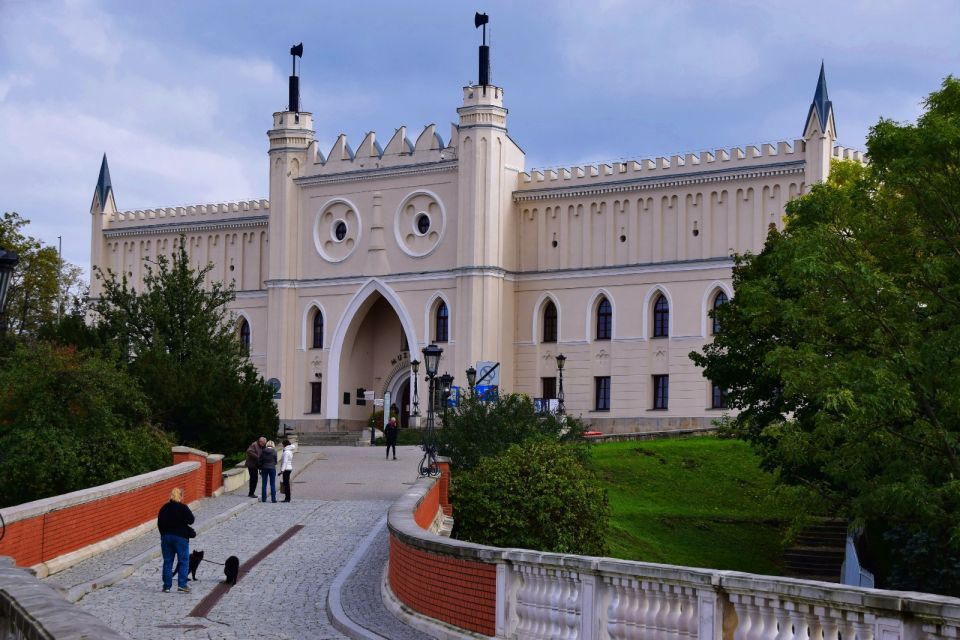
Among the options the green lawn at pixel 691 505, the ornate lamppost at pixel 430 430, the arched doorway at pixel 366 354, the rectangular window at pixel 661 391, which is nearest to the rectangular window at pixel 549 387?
the rectangular window at pixel 661 391

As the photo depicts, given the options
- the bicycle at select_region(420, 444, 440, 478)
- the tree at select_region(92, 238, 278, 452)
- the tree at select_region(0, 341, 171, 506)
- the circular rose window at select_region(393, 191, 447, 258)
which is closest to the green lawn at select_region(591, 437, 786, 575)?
the bicycle at select_region(420, 444, 440, 478)

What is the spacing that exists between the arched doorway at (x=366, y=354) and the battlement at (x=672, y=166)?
764 cm

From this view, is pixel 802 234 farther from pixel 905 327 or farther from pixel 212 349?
pixel 212 349

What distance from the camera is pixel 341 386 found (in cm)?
Result: 5928

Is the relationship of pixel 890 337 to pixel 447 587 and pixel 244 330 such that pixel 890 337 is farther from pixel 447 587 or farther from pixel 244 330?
pixel 244 330

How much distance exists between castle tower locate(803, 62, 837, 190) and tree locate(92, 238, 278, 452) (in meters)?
19.8

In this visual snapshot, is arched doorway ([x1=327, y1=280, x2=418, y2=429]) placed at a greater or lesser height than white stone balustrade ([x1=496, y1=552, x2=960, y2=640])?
greater

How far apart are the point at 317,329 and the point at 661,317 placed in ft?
49.0

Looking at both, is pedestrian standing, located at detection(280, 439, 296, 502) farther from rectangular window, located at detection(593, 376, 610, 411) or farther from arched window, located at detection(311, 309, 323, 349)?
arched window, located at detection(311, 309, 323, 349)

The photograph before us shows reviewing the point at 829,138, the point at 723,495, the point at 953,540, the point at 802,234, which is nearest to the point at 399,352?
the point at 829,138

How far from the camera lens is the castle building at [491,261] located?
5209 cm

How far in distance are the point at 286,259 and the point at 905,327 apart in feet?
137

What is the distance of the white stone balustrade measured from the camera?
346 inches

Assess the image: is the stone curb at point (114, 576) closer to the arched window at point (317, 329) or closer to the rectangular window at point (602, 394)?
the rectangular window at point (602, 394)
